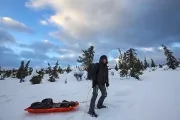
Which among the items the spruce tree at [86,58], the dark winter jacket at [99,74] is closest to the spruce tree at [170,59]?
the spruce tree at [86,58]

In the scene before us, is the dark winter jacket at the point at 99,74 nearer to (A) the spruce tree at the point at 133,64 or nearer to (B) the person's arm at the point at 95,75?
(B) the person's arm at the point at 95,75

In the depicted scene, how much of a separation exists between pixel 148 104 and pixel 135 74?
13.0 metres

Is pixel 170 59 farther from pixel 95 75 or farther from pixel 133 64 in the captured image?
pixel 95 75

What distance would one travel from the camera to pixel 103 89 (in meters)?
6.77

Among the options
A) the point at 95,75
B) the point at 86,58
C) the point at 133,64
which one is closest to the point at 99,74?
the point at 95,75

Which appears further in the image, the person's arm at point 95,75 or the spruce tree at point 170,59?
the spruce tree at point 170,59

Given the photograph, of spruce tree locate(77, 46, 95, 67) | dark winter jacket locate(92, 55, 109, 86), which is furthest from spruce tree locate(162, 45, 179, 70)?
dark winter jacket locate(92, 55, 109, 86)

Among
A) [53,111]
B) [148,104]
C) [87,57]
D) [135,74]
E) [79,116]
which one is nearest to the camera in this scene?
[79,116]

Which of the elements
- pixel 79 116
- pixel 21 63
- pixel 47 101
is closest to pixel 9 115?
pixel 47 101

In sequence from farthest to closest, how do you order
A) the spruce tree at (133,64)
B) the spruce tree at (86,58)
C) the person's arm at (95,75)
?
the spruce tree at (86,58) < the spruce tree at (133,64) < the person's arm at (95,75)

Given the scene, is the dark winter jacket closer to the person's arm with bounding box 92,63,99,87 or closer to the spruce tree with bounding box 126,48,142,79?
the person's arm with bounding box 92,63,99,87

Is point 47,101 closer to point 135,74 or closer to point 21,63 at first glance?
point 135,74

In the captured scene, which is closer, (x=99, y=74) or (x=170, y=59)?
(x=99, y=74)

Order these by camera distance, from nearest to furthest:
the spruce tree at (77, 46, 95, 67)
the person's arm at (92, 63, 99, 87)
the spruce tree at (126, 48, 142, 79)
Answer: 1. the person's arm at (92, 63, 99, 87)
2. the spruce tree at (126, 48, 142, 79)
3. the spruce tree at (77, 46, 95, 67)
